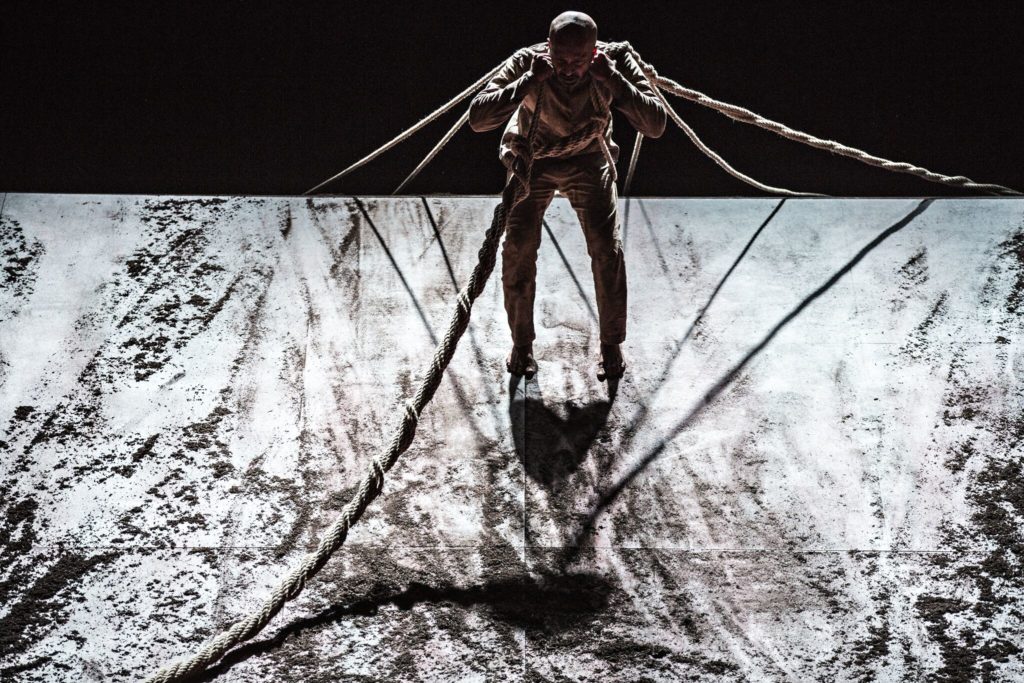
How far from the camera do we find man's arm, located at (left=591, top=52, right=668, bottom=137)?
3174 mm

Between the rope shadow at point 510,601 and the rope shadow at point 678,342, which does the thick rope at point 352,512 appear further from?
the rope shadow at point 678,342

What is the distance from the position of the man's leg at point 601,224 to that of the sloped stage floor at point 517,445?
0.33m

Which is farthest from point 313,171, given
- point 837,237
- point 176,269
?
point 837,237

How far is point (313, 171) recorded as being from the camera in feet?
14.2

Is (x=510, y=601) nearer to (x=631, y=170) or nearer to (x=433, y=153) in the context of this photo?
(x=433, y=153)

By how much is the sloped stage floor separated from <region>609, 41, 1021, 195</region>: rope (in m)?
0.14

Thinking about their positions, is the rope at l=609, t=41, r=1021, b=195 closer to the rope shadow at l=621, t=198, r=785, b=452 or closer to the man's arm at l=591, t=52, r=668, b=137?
the man's arm at l=591, t=52, r=668, b=137

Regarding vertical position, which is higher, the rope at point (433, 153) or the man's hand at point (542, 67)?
the rope at point (433, 153)

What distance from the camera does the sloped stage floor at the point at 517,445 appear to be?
313cm

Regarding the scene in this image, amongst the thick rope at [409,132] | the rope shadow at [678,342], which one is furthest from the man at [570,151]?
the thick rope at [409,132]

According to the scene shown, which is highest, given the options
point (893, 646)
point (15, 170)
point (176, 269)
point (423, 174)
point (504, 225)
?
point (15, 170)

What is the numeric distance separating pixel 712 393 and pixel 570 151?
0.91 meters

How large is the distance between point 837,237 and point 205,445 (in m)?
2.27

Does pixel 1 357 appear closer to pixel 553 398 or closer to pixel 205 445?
pixel 205 445
